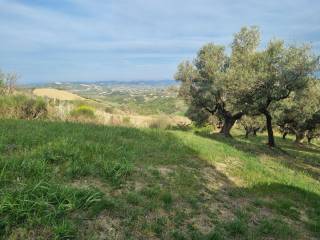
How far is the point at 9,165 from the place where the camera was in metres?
7.20

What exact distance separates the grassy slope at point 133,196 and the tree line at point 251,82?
45.6 feet

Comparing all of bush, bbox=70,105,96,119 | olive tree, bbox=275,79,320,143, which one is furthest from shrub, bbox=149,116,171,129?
olive tree, bbox=275,79,320,143

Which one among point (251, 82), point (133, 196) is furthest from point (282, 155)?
point (133, 196)

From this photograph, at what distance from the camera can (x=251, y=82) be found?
81.7ft

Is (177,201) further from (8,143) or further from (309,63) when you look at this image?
(309,63)

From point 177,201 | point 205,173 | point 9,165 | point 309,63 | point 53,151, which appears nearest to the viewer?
point 9,165

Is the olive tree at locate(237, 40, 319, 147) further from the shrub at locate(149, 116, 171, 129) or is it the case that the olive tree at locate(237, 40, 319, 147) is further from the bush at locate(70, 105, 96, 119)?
the bush at locate(70, 105, 96, 119)

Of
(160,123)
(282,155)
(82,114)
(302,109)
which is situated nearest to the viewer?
(282,155)

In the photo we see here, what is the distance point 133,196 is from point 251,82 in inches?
775

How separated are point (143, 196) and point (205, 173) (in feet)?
13.0

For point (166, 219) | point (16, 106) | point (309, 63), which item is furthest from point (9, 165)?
point (309, 63)

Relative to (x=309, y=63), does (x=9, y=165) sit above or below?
below

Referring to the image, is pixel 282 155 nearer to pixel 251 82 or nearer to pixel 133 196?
pixel 251 82

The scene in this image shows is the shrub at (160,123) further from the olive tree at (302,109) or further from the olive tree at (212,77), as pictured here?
the olive tree at (302,109)
